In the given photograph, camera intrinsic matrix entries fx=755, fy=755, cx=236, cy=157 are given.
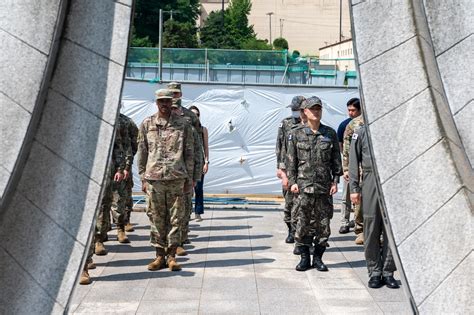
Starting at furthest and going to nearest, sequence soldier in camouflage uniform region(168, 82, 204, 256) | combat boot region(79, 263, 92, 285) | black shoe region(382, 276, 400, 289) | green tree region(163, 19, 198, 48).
Answer: green tree region(163, 19, 198, 48) → soldier in camouflage uniform region(168, 82, 204, 256) → combat boot region(79, 263, 92, 285) → black shoe region(382, 276, 400, 289)

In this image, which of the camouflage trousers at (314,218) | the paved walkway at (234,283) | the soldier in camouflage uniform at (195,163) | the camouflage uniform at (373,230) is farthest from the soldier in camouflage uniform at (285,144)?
the camouflage uniform at (373,230)

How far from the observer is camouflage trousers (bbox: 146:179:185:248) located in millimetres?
9094

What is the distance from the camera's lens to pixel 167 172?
29.6 ft

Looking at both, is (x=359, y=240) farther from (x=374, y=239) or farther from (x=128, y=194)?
(x=128, y=194)

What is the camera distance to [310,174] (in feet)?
29.6

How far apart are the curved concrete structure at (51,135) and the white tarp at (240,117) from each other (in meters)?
9.84

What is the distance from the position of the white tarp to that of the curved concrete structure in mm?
9841

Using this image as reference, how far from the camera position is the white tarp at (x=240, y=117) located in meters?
15.2

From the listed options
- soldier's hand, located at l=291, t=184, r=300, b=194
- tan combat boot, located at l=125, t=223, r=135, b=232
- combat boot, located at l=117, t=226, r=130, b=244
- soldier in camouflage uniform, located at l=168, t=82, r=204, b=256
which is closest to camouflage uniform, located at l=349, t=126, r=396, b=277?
soldier's hand, located at l=291, t=184, r=300, b=194

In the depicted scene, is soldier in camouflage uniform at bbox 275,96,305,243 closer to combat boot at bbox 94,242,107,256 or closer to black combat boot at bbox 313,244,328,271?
black combat boot at bbox 313,244,328,271

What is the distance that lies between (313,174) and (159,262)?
2.17m

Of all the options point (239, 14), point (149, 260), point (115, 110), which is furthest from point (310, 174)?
point (239, 14)

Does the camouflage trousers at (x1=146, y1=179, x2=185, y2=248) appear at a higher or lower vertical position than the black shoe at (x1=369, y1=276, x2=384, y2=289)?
higher

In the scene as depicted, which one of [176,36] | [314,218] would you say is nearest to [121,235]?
[314,218]
